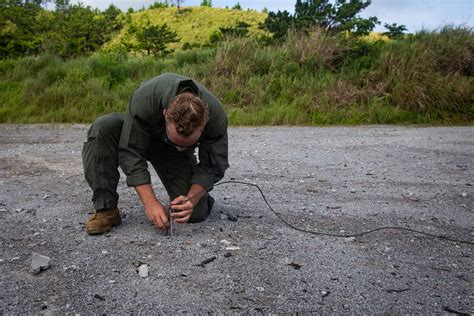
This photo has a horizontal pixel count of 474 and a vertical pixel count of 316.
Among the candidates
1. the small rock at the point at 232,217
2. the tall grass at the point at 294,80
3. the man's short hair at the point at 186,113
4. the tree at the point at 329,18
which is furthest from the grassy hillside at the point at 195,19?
the man's short hair at the point at 186,113

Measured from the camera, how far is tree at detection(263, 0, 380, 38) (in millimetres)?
12562

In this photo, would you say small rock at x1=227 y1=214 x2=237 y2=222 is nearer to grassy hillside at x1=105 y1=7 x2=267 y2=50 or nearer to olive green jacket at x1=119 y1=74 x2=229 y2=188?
olive green jacket at x1=119 y1=74 x2=229 y2=188

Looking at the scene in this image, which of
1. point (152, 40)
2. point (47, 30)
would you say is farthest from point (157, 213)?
point (152, 40)

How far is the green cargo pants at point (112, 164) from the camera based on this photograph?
8.20ft

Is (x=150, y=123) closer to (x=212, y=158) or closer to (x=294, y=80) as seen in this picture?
(x=212, y=158)

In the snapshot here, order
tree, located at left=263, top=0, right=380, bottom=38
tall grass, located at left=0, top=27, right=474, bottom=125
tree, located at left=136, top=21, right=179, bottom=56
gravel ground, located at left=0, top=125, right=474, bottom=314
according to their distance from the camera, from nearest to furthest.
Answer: gravel ground, located at left=0, top=125, right=474, bottom=314 → tall grass, located at left=0, top=27, right=474, bottom=125 → tree, located at left=263, top=0, right=380, bottom=38 → tree, located at left=136, top=21, right=179, bottom=56

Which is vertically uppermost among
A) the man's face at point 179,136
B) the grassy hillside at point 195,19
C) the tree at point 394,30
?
the grassy hillside at point 195,19

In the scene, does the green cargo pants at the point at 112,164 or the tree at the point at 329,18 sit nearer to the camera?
A: the green cargo pants at the point at 112,164

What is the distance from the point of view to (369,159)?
16.9 feet

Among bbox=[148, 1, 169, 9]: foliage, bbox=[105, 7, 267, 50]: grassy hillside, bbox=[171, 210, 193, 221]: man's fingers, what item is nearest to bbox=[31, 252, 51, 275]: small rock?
bbox=[171, 210, 193, 221]: man's fingers

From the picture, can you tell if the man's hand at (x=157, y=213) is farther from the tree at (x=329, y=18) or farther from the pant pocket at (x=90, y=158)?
the tree at (x=329, y=18)

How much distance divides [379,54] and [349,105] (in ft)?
7.61

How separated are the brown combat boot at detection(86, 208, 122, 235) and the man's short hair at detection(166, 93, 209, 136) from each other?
869 millimetres

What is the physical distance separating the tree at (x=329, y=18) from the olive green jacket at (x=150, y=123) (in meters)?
10.2
